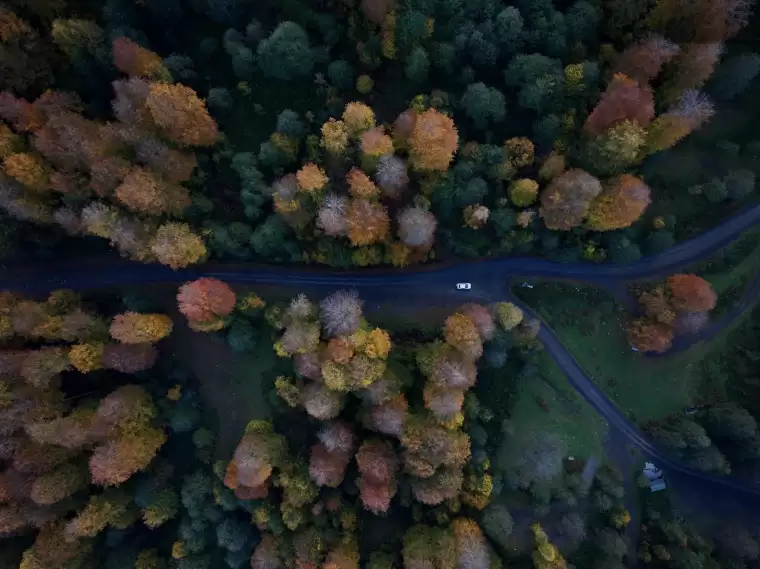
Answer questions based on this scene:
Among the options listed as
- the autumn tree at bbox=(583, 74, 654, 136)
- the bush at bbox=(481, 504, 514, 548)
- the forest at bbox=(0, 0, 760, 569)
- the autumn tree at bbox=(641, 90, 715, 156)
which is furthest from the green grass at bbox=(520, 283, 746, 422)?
the autumn tree at bbox=(583, 74, 654, 136)

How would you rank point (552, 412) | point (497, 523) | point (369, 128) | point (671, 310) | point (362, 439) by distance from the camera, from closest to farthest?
point (369, 128) → point (497, 523) → point (362, 439) → point (671, 310) → point (552, 412)

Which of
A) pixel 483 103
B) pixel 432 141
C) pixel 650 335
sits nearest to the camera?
pixel 432 141

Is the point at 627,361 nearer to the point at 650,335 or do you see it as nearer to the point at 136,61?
the point at 650,335

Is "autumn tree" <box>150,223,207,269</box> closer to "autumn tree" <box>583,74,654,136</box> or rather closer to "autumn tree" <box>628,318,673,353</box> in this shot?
"autumn tree" <box>583,74,654,136</box>

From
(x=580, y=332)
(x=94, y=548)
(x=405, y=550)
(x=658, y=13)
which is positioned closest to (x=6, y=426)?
(x=94, y=548)

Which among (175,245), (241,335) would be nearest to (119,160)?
(175,245)

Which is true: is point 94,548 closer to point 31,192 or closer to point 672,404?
point 31,192

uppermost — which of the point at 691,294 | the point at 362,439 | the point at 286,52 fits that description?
the point at 286,52
